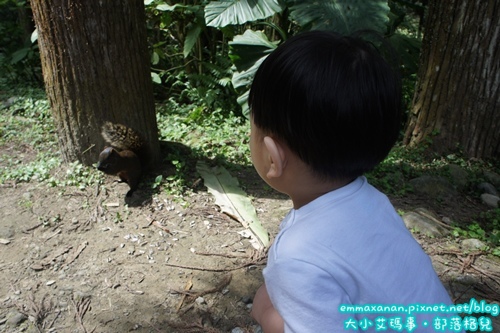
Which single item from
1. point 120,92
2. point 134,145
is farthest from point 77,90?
point 134,145

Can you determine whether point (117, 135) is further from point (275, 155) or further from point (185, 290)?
point (275, 155)

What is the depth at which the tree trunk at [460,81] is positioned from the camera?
3543 millimetres

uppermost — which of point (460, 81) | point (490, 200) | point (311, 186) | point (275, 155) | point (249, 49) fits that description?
point (275, 155)

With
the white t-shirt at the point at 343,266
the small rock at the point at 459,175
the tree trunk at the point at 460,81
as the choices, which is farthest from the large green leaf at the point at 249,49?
the white t-shirt at the point at 343,266

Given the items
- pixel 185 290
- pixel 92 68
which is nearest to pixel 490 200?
pixel 185 290

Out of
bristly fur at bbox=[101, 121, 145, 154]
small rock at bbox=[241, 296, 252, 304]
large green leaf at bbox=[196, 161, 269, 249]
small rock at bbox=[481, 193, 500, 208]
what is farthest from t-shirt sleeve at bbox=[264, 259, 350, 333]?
small rock at bbox=[481, 193, 500, 208]

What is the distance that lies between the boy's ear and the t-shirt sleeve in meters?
0.26

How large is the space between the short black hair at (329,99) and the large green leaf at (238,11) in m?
3.26

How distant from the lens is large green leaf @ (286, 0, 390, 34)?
151 inches

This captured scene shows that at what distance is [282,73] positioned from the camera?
3.36 feet

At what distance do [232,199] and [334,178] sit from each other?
217 cm

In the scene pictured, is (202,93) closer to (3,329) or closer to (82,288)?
(82,288)

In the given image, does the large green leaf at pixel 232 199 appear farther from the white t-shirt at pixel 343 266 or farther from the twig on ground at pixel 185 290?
the white t-shirt at pixel 343 266

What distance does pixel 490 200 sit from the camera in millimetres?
3309
